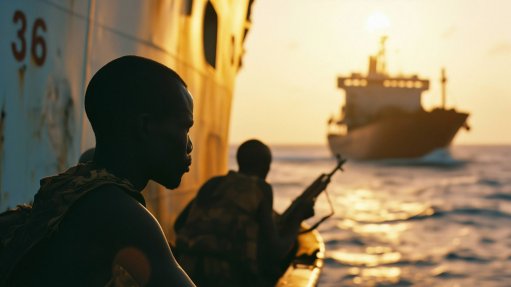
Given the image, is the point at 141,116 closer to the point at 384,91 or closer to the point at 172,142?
the point at 172,142

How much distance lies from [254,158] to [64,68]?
1.35 meters

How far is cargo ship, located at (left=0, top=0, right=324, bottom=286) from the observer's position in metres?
3.67

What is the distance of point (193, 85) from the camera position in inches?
297

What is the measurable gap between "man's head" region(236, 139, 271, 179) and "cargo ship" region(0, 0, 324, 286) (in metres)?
0.75

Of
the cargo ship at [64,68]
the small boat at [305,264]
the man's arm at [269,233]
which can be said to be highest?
the cargo ship at [64,68]

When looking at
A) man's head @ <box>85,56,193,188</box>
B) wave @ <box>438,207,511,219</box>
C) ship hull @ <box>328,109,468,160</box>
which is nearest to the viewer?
man's head @ <box>85,56,193,188</box>

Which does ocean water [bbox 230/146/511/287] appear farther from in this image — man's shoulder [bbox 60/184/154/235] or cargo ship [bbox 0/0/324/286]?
man's shoulder [bbox 60/184/154/235]

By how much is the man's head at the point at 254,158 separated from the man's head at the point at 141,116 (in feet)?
9.76

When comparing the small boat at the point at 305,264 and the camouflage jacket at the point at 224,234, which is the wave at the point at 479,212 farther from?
the camouflage jacket at the point at 224,234

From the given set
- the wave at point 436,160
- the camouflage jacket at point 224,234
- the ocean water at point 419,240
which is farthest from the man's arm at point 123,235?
the wave at point 436,160

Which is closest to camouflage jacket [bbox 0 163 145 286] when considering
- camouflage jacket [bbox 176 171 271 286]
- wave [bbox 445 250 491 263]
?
camouflage jacket [bbox 176 171 271 286]

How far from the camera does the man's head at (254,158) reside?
4.81m

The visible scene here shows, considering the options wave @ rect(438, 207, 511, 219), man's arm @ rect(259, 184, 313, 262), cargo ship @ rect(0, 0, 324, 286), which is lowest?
wave @ rect(438, 207, 511, 219)

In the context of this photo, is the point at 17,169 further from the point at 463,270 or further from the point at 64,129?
the point at 463,270
